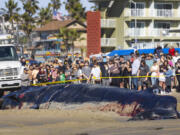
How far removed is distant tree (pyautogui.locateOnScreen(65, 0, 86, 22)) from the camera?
251 ft

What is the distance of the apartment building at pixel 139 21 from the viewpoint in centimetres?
5603

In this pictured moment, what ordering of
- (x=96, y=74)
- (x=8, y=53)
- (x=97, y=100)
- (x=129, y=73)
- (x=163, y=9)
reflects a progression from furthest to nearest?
(x=163, y=9)
(x=8, y=53)
(x=129, y=73)
(x=96, y=74)
(x=97, y=100)

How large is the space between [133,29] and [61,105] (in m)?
44.2

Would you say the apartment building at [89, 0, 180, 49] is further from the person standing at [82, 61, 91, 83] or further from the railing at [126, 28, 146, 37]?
the person standing at [82, 61, 91, 83]

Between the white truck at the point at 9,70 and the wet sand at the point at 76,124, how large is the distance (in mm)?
7510

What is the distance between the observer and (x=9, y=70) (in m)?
20.9

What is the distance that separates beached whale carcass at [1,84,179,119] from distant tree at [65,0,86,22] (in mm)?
63068

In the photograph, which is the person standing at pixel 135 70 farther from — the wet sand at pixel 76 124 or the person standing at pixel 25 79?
the wet sand at pixel 76 124

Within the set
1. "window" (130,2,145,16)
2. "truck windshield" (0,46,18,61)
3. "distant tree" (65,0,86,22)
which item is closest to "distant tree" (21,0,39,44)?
"distant tree" (65,0,86,22)

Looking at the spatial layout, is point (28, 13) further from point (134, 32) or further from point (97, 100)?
point (97, 100)

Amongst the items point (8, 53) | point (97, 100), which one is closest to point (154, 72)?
point (8, 53)

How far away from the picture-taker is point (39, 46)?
90.4 meters

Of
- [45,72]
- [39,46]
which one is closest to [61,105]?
[45,72]

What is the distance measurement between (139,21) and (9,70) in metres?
37.9
